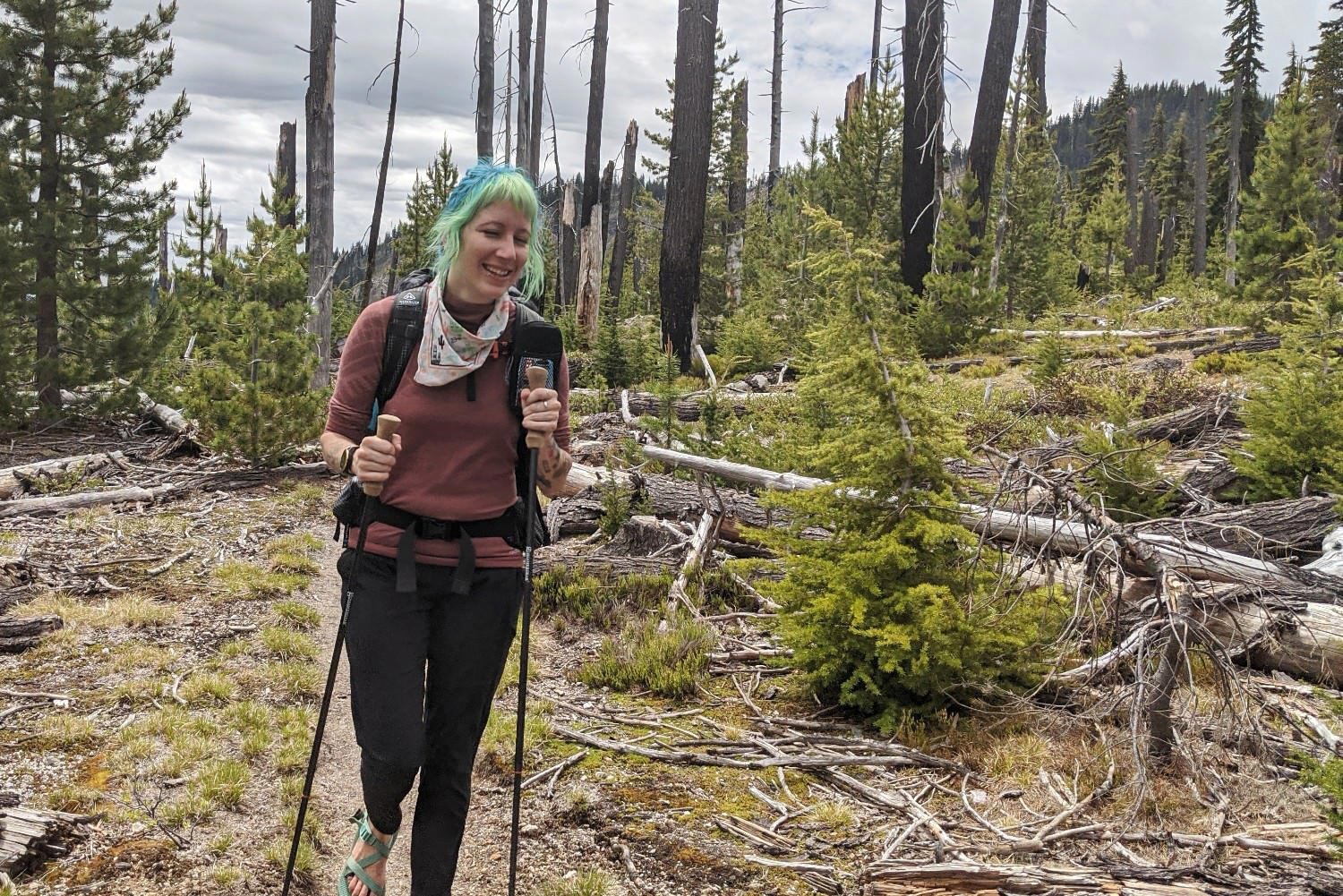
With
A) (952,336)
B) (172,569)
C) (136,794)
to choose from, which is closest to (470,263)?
(136,794)

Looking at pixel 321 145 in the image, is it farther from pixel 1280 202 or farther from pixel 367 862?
pixel 1280 202

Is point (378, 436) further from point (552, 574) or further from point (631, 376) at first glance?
point (631, 376)

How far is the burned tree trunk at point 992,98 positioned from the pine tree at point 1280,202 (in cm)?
655

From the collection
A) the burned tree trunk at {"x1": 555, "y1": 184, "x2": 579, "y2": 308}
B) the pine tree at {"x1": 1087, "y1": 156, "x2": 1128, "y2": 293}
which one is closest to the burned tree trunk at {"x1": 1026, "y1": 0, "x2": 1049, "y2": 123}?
the pine tree at {"x1": 1087, "y1": 156, "x2": 1128, "y2": 293}

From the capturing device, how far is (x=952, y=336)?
1645 cm

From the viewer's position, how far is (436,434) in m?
2.86

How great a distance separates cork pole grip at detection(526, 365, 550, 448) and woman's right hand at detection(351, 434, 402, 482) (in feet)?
1.45

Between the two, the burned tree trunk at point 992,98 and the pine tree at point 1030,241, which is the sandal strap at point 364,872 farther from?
the pine tree at point 1030,241

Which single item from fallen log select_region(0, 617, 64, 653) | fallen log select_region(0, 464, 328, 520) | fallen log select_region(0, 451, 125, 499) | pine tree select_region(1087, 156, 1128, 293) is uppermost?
pine tree select_region(1087, 156, 1128, 293)

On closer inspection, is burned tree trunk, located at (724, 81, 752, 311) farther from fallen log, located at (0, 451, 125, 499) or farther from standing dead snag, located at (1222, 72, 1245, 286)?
fallen log, located at (0, 451, 125, 499)

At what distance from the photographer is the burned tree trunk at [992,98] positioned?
54.6 ft

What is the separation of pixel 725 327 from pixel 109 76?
10.9 meters

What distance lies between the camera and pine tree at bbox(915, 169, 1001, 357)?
15805 millimetres

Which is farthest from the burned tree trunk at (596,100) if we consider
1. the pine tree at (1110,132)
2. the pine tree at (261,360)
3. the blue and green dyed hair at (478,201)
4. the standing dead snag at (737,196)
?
the pine tree at (1110,132)
